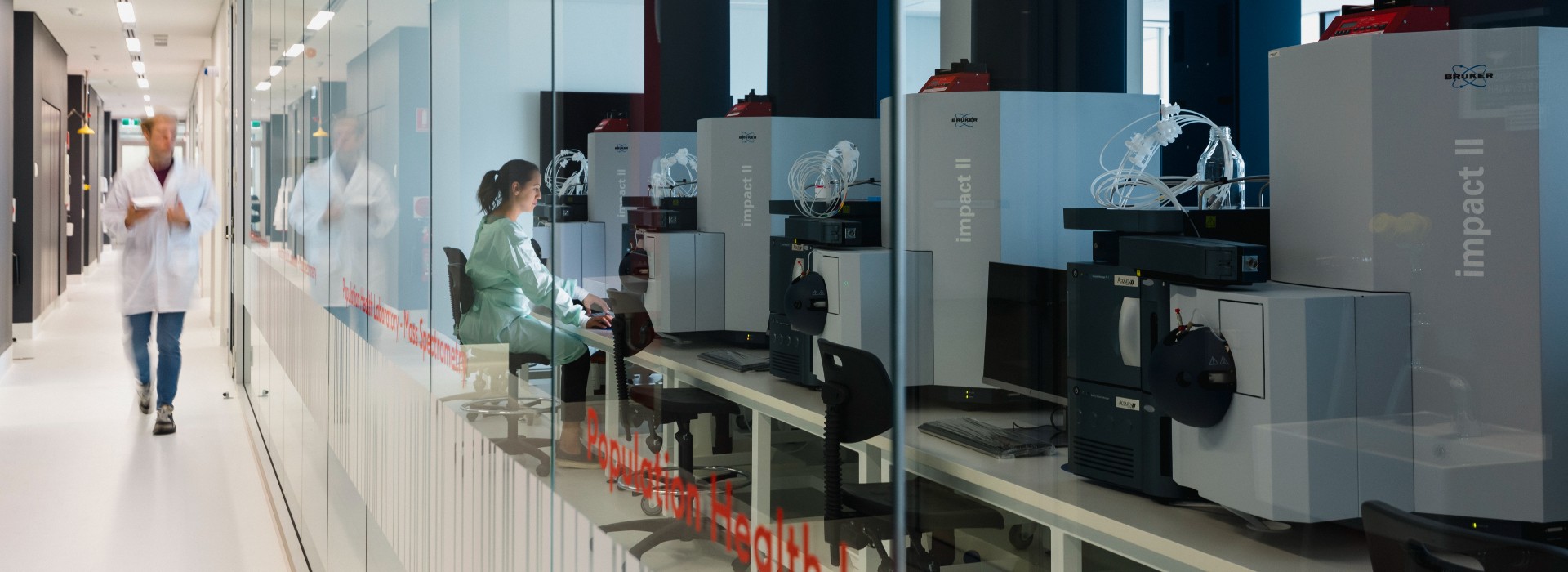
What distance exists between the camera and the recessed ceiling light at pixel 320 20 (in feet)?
11.9

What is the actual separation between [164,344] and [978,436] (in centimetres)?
618

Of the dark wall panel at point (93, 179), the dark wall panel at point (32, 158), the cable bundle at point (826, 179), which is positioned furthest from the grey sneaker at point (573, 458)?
the dark wall panel at point (93, 179)

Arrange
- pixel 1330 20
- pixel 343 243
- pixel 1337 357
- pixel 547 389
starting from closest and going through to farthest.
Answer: pixel 1337 357, pixel 1330 20, pixel 547 389, pixel 343 243

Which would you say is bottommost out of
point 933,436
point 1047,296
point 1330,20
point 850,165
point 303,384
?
point 303,384

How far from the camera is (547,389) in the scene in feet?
5.57

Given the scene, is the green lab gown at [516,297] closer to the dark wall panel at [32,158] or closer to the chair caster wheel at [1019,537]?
the chair caster wheel at [1019,537]

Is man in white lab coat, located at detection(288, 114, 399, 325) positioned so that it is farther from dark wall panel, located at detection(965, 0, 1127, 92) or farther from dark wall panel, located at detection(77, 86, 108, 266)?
dark wall panel, located at detection(77, 86, 108, 266)

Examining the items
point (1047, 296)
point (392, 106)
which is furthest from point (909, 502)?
point (392, 106)

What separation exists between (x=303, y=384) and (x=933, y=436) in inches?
146

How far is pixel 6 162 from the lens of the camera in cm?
831

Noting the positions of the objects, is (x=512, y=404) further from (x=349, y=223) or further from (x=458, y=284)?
→ (x=349, y=223)

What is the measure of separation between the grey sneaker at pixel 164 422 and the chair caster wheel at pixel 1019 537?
6.20 metres

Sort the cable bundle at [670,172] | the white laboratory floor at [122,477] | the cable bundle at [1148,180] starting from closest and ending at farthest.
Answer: the cable bundle at [670,172]
the cable bundle at [1148,180]
the white laboratory floor at [122,477]

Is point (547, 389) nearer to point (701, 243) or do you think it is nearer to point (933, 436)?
point (701, 243)
